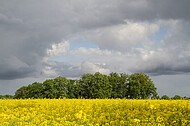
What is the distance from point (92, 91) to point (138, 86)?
9616 mm

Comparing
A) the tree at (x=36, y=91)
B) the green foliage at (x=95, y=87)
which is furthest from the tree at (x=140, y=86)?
A: the tree at (x=36, y=91)

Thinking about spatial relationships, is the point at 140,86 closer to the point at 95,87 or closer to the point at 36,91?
the point at 95,87

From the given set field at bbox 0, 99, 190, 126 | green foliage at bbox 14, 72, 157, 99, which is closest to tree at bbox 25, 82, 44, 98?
green foliage at bbox 14, 72, 157, 99

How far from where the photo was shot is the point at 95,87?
31.9 metres

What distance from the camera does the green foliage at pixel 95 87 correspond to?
98.4ft

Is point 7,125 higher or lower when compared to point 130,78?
lower

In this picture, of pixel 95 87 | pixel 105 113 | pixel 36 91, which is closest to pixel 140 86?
pixel 95 87

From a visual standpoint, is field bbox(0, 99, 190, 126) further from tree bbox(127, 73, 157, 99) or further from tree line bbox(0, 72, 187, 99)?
tree bbox(127, 73, 157, 99)

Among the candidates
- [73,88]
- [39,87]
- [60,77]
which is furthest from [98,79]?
[39,87]

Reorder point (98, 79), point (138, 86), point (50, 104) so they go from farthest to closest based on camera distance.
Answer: point (138, 86)
point (98, 79)
point (50, 104)

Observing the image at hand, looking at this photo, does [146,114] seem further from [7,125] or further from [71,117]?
[7,125]

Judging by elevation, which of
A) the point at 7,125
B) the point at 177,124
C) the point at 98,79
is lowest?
the point at 177,124

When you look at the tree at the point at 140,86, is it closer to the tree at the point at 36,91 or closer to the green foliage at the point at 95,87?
the green foliage at the point at 95,87

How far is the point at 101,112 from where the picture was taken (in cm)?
1271
